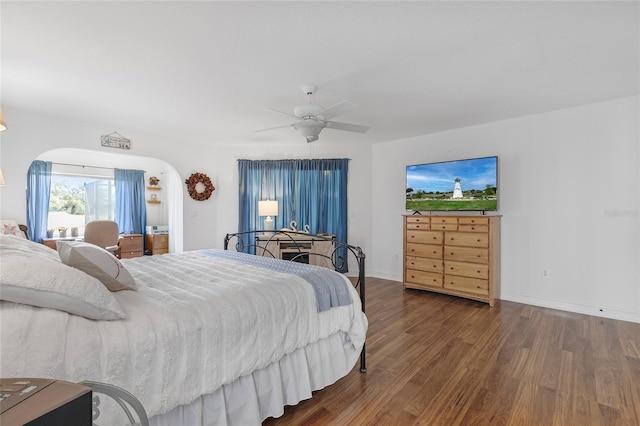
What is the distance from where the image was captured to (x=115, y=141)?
173 inches

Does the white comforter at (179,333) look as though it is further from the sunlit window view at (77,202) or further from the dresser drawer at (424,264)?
the sunlit window view at (77,202)

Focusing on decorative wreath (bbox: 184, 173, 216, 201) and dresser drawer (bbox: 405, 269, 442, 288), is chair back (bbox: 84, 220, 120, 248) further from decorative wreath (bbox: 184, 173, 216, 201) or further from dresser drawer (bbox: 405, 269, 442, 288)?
dresser drawer (bbox: 405, 269, 442, 288)

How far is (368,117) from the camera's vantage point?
3.97m

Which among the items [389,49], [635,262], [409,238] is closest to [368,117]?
[389,49]

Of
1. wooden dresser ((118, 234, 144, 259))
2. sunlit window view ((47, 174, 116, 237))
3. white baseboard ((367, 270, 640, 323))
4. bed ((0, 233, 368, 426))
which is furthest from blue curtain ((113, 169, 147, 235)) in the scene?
white baseboard ((367, 270, 640, 323))

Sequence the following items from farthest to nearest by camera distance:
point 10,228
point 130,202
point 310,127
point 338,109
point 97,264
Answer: point 130,202 → point 10,228 → point 310,127 → point 338,109 → point 97,264

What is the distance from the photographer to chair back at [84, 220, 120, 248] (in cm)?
412

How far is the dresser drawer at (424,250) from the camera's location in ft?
14.2

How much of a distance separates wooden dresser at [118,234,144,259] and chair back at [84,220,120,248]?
1.82 metres

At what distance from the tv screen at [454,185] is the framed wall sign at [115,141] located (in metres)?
4.44

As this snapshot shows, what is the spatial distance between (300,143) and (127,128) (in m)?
2.75

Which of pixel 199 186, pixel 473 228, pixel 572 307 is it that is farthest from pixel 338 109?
pixel 572 307

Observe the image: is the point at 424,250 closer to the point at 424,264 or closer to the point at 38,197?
the point at 424,264

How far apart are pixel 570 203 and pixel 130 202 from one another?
7.73 metres
